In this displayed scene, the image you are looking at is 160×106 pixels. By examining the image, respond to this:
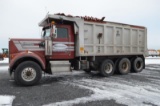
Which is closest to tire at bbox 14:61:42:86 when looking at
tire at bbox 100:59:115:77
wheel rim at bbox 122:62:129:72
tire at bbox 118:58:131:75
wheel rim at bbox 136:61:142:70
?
tire at bbox 100:59:115:77

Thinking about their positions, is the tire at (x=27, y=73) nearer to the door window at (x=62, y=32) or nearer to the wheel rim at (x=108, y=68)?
the door window at (x=62, y=32)

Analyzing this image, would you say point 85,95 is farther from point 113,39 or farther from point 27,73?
point 113,39

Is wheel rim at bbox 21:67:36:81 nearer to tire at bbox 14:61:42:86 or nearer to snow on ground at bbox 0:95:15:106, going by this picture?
tire at bbox 14:61:42:86

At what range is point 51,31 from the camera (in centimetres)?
1111

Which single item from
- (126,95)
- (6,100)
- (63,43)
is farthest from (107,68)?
(6,100)

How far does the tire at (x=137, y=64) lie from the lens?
15.0 meters

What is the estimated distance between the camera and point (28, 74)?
33.3 ft

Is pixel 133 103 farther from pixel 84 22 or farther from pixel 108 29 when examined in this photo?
pixel 108 29

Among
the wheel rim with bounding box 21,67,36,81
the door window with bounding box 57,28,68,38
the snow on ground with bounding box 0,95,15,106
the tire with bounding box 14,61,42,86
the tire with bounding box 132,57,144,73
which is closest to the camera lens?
the snow on ground with bounding box 0,95,15,106

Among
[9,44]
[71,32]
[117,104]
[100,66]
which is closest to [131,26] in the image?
[100,66]

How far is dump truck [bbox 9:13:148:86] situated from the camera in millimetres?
10297

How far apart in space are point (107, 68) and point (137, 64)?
9.59 ft

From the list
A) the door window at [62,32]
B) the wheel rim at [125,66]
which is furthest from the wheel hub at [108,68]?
the door window at [62,32]

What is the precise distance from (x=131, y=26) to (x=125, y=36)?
2.93 feet
